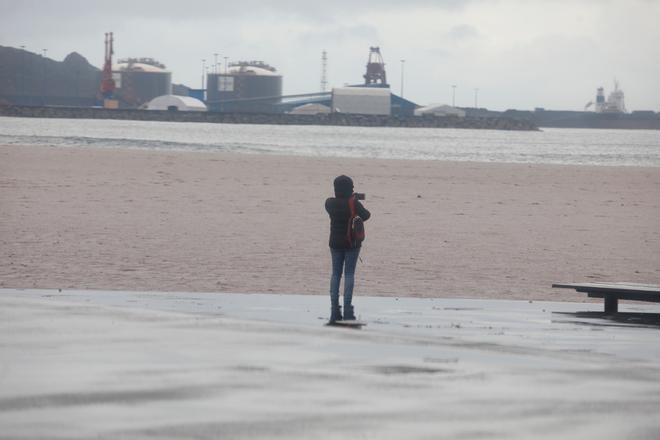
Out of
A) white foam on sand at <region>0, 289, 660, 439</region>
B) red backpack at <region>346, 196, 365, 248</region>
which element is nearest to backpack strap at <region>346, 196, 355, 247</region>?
red backpack at <region>346, 196, 365, 248</region>

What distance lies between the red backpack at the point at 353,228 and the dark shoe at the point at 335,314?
0.63 metres

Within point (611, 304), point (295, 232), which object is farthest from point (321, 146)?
point (611, 304)

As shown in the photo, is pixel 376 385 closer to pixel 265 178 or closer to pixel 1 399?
pixel 1 399

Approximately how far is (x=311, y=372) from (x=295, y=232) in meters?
13.7

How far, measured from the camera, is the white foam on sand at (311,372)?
7074mm

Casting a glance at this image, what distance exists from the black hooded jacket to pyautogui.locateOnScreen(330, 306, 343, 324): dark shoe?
604 mm

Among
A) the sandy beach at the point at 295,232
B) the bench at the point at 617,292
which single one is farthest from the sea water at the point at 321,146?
the bench at the point at 617,292

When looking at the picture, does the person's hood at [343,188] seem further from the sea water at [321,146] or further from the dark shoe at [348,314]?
the sea water at [321,146]

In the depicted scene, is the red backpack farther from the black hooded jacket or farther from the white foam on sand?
the white foam on sand

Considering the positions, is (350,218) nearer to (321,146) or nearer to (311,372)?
(311,372)

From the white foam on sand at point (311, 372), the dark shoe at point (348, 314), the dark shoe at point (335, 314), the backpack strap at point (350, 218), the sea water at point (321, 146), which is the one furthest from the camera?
the sea water at point (321, 146)

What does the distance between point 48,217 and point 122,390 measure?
53.3ft

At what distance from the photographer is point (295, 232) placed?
2233 centimetres

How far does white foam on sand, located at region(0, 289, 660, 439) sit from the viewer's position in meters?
7.07
